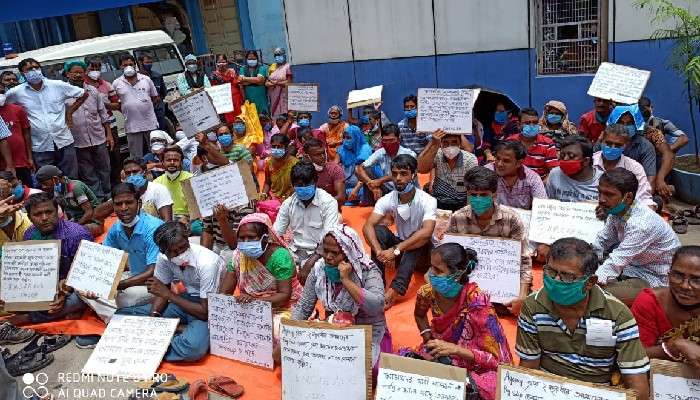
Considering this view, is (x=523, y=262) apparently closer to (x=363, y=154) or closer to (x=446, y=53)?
(x=363, y=154)

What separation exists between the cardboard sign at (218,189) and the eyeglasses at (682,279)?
12.2 feet

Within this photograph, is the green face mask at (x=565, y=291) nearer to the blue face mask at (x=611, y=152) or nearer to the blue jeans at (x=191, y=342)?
the blue jeans at (x=191, y=342)

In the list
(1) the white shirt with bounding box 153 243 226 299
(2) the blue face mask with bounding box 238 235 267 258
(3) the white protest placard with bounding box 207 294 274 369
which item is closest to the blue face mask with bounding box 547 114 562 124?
(2) the blue face mask with bounding box 238 235 267 258

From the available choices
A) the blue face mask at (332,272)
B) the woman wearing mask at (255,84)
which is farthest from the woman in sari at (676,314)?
the woman wearing mask at (255,84)

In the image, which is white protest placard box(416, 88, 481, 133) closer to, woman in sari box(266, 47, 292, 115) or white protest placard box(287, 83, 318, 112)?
white protest placard box(287, 83, 318, 112)

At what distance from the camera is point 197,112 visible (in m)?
6.30

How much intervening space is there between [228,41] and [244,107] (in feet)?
29.4

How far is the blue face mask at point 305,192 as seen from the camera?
5176mm

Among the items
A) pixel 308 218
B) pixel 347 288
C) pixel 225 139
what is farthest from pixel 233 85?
pixel 347 288

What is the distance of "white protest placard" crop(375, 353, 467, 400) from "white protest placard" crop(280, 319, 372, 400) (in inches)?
12.1

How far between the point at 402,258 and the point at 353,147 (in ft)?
9.55

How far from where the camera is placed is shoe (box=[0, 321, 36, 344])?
5.10 meters

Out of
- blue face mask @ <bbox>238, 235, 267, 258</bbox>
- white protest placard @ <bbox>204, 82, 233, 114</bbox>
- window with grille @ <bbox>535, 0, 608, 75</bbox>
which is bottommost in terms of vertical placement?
blue face mask @ <bbox>238, 235, 267, 258</bbox>

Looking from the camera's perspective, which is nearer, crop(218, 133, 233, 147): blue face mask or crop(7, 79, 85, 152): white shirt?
crop(218, 133, 233, 147): blue face mask
